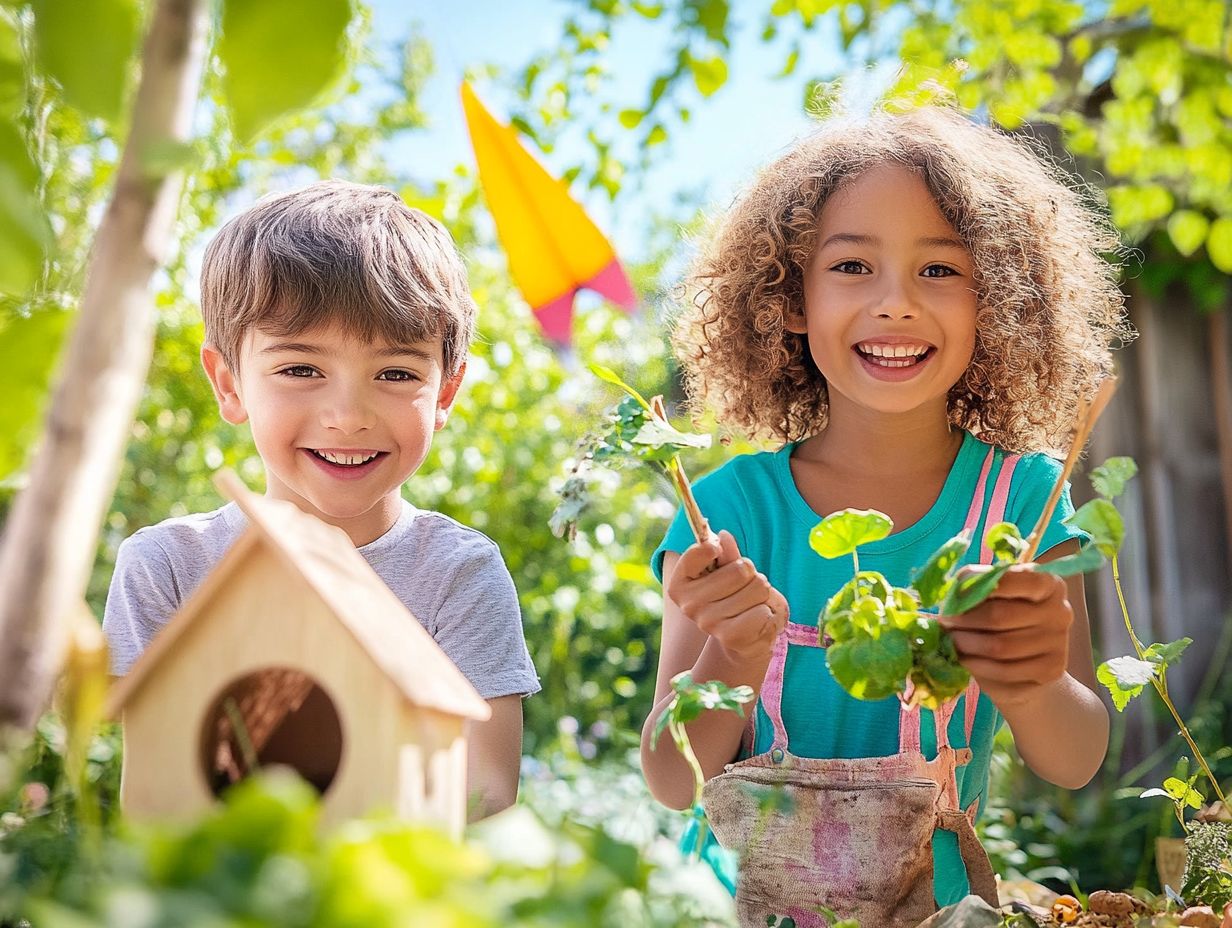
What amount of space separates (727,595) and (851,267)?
669 millimetres

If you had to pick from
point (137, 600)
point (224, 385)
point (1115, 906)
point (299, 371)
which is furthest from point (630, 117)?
point (1115, 906)

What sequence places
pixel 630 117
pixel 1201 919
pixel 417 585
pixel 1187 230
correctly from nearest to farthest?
1. pixel 1201 919
2. pixel 417 585
3. pixel 1187 230
4. pixel 630 117

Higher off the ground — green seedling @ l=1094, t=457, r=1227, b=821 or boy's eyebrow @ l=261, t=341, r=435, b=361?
boy's eyebrow @ l=261, t=341, r=435, b=361

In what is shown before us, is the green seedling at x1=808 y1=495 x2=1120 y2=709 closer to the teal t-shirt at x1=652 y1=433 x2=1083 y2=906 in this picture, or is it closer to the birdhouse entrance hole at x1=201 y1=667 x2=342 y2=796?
the birdhouse entrance hole at x1=201 y1=667 x2=342 y2=796

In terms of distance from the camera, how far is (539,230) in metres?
1.33

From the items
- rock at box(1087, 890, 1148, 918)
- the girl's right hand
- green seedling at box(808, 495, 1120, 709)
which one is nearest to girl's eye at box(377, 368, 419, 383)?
the girl's right hand

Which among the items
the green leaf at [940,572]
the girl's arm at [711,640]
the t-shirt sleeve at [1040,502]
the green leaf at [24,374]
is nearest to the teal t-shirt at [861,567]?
the t-shirt sleeve at [1040,502]

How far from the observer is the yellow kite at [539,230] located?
1.28 metres

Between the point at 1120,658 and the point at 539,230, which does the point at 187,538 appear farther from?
the point at 1120,658

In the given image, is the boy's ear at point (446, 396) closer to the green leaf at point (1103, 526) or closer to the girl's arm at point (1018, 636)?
the girl's arm at point (1018, 636)

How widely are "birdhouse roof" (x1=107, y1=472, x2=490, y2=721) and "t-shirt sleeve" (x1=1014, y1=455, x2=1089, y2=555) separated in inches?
41.4

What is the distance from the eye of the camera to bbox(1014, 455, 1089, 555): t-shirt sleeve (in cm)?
156

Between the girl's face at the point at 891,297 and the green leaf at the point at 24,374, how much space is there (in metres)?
1.06

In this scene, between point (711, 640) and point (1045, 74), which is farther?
point (1045, 74)
